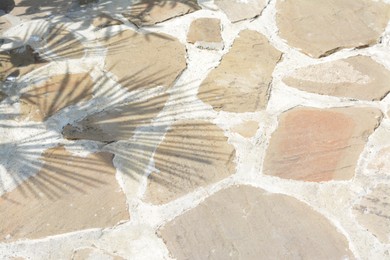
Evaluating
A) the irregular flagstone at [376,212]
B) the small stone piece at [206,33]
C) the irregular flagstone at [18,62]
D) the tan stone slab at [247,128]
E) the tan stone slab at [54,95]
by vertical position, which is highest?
the small stone piece at [206,33]

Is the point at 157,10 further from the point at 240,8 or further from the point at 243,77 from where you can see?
the point at 243,77

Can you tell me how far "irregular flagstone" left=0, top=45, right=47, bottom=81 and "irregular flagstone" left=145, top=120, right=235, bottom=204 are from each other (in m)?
0.93

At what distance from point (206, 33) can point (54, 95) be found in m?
0.93

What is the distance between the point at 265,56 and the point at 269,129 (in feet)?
1.85

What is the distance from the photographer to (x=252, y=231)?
2045 millimetres

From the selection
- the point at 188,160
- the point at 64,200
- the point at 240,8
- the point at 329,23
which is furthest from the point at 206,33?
the point at 64,200

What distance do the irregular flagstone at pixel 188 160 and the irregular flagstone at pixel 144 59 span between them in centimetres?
37

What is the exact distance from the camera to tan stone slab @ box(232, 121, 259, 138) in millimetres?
2422

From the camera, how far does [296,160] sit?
89.6 inches

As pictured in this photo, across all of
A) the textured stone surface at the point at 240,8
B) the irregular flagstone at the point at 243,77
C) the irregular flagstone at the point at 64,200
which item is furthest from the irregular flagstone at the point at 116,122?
the textured stone surface at the point at 240,8

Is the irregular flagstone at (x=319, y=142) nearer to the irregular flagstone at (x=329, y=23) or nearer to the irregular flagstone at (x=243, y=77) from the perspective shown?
the irregular flagstone at (x=243, y=77)

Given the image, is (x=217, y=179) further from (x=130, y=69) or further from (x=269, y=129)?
(x=130, y=69)

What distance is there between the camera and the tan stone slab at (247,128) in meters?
2.42

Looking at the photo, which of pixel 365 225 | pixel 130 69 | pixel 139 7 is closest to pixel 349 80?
pixel 365 225
